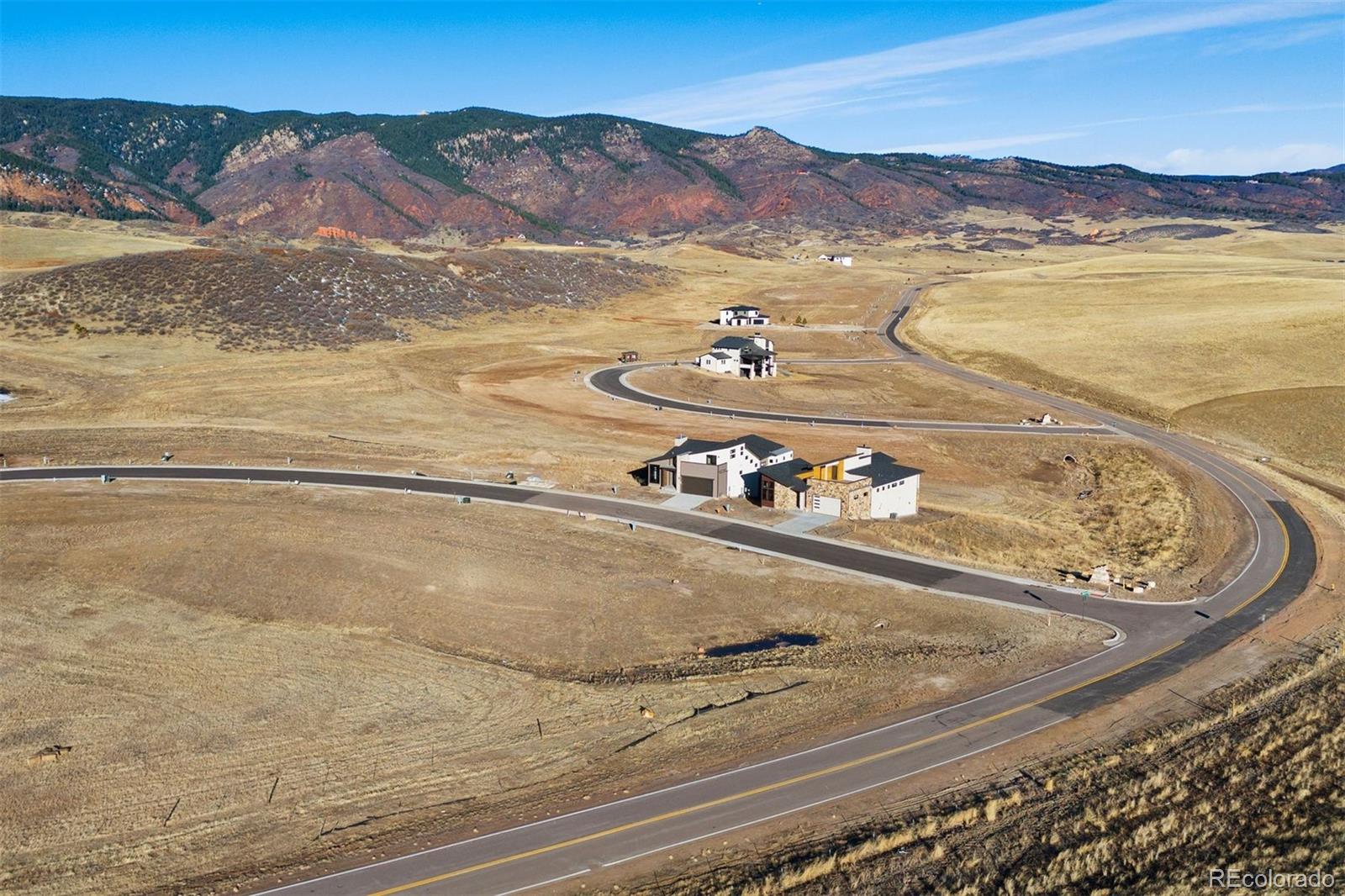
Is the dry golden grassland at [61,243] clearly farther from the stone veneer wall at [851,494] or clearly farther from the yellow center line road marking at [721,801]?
the yellow center line road marking at [721,801]

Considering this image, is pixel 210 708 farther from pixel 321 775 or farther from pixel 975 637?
pixel 975 637

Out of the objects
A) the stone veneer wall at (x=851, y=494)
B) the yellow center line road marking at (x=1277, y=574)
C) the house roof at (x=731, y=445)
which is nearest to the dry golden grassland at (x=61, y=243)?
the house roof at (x=731, y=445)

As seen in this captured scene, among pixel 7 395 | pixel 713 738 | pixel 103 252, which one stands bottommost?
pixel 713 738

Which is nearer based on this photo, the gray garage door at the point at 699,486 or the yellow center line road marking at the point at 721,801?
the yellow center line road marking at the point at 721,801

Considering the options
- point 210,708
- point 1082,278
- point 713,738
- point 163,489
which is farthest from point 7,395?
point 1082,278

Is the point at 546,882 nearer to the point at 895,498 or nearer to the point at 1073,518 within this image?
the point at 895,498

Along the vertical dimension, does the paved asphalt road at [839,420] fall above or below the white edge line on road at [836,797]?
above

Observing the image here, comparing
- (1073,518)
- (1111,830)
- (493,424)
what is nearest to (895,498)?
(1073,518)
